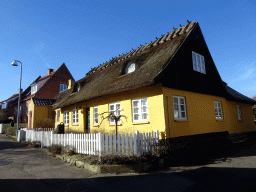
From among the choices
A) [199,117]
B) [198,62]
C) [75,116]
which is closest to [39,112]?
[75,116]

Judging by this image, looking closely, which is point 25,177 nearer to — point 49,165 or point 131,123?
point 49,165

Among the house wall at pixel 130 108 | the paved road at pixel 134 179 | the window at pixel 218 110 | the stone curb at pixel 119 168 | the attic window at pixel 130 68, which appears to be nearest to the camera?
the paved road at pixel 134 179

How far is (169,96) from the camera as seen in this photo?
9.19 meters

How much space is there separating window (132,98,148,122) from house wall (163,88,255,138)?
49.2 inches

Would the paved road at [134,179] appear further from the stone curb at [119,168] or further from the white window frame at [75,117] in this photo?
the white window frame at [75,117]

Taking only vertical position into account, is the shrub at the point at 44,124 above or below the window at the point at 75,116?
below

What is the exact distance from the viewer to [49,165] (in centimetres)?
721

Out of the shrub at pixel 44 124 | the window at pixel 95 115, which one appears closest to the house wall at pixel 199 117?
the window at pixel 95 115

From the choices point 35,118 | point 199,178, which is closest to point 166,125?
point 199,178

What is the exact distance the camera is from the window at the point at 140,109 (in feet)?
31.6

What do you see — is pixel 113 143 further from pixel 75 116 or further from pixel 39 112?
pixel 39 112

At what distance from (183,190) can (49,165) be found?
5.35 metres

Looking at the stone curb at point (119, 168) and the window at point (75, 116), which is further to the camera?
the window at point (75, 116)

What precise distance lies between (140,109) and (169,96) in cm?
175
